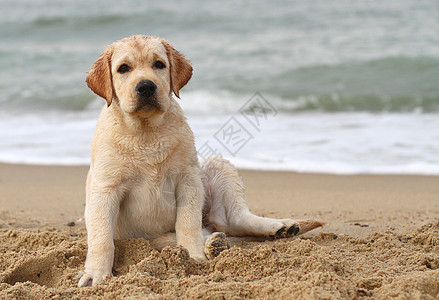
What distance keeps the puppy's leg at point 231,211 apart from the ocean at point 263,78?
3.06m

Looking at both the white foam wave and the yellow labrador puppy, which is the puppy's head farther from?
the white foam wave

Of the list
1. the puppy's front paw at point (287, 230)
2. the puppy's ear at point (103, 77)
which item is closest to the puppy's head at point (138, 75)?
the puppy's ear at point (103, 77)

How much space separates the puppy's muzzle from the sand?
1.04 metres

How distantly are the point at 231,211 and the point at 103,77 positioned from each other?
157 cm

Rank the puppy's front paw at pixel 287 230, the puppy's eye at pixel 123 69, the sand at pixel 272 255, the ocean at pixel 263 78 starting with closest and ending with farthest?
the sand at pixel 272 255 → the puppy's eye at pixel 123 69 → the puppy's front paw at pixel 287 230 → the ocean at pixel 263 78

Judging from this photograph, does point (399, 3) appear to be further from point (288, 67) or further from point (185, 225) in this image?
point (185, 225)

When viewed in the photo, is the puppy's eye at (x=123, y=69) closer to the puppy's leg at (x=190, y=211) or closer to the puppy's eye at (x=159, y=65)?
the puppy's eye at (x=159, y=65)

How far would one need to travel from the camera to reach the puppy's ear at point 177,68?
420 cm

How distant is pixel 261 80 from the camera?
1501 cm

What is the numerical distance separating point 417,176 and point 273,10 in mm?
15404

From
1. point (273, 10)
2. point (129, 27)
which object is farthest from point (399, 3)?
point (129, 27)

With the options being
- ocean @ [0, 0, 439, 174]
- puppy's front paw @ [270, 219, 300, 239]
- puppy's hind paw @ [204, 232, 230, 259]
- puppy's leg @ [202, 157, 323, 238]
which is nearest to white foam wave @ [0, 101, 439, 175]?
ocean @ [0, 0, 439, 174]

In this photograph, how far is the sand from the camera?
10.5 ft

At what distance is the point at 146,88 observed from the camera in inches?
148
